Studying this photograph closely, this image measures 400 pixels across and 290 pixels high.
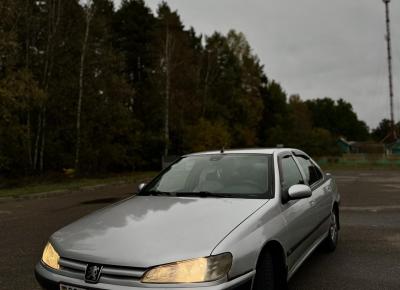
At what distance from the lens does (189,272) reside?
8.63ft

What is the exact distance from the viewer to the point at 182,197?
4.01 m

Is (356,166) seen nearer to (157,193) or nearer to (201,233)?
(157,193)

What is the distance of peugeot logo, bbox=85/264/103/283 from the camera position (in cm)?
272

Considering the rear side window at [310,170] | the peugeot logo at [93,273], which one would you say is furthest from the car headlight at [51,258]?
the rear side window at [310,170]

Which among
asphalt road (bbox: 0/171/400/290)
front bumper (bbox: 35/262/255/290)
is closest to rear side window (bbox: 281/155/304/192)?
asphalt road (bbox: 0/171/400/290)

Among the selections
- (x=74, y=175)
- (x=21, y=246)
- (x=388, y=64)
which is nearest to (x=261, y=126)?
(x=388, y=64)

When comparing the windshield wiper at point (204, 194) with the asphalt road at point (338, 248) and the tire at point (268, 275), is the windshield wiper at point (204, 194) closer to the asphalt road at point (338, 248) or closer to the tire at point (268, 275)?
the tire at point (268, 275)

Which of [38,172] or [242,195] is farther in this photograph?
[38,172]

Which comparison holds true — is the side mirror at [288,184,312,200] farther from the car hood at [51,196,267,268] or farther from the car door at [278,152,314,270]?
the car hood at [51,196,267,268]

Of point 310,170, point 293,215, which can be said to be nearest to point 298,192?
point 293,215

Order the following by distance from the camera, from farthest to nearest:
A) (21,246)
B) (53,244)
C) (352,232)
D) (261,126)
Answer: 1. (261,126)
2. (352,232)
3. (21,246)
4. (53,244)

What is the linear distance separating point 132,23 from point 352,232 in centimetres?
3649

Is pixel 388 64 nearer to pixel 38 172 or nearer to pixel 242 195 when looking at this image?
pixel 38 172

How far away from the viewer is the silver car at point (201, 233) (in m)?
2.67
